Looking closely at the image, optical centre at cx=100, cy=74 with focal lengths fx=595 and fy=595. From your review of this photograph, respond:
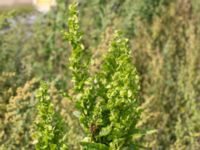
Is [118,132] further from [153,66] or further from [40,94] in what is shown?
[153,66]

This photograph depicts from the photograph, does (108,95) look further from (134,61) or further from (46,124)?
(134,61)

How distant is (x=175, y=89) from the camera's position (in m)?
4.93

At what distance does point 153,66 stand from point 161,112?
51 cm

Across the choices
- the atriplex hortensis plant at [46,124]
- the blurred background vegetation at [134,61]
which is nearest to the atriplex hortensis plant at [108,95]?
the atriplex hortensis plant at [46,124]

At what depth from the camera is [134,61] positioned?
17.5 feet

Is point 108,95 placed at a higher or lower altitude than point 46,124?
higher

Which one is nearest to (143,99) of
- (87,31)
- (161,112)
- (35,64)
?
(161,112)

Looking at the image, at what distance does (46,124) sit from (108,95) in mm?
271

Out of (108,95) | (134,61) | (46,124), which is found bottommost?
(46,124)

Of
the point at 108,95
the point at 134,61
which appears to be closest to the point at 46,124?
the point at 108,95

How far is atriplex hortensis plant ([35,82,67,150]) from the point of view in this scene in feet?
7.61

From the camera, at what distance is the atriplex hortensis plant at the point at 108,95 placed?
2.35 meters

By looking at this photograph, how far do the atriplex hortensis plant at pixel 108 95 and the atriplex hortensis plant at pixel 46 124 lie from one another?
0.11 meters

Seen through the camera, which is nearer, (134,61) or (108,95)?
(108,95)
